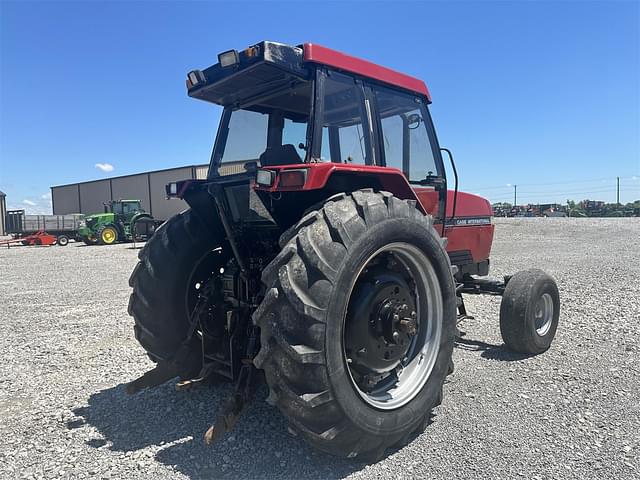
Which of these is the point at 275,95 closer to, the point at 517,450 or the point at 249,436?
the point at 249,436

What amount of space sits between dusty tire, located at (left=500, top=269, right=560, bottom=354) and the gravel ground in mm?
181

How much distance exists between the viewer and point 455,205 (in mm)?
4727

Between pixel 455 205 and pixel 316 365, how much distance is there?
2859 millimetres

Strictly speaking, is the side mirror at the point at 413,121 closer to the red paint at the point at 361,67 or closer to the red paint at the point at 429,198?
the red paint at the point at 361,67

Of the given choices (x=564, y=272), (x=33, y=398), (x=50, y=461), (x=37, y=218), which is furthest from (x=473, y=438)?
(x=37, y=218)

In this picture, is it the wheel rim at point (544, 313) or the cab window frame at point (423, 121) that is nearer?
the cab window frame at point (423, 121)

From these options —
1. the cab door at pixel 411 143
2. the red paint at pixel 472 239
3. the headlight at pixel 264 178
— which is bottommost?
the red paint at pixel 472 239

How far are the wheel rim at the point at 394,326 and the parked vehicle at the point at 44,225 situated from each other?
95.4 feet

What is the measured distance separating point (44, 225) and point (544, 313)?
31238 millimetres

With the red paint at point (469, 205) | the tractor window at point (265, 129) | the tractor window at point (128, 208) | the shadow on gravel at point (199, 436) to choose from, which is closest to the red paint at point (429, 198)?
the red paint at point (469, 205)

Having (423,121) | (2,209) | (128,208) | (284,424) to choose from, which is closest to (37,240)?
(128,208)

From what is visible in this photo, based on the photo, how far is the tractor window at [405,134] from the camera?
3891 mm

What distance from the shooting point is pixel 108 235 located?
26766 mm

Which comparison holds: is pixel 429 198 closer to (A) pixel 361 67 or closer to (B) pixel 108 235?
(A) pixel 361 67
